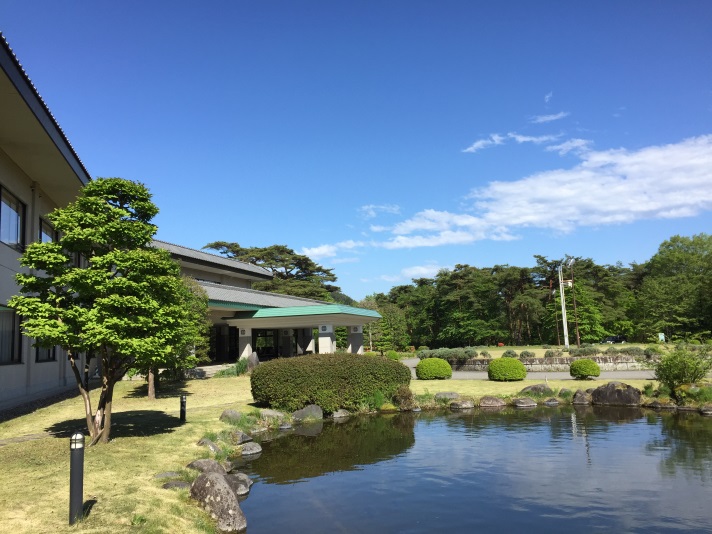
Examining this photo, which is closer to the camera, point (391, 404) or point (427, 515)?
point (427, 515)

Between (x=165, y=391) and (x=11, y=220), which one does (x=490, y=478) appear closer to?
(x=165, y=391)

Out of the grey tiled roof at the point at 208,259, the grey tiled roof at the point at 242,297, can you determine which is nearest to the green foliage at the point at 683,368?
the grey tiled roof at the point at 242,297

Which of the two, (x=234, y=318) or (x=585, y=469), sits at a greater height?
(x=234, y=318)

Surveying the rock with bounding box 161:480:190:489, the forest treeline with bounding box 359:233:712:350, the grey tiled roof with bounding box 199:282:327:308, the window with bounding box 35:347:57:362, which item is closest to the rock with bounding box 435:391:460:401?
the rock with bounding box 161:480:190:489

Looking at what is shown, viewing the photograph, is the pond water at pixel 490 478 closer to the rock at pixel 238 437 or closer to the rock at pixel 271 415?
the rock at pixel 238 437

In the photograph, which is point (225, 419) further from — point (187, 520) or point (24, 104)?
point (24, 104)

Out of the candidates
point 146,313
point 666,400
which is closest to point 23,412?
point 146,313

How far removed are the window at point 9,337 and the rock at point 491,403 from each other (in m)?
Result: 16.7

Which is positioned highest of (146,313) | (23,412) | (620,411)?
(146,313)

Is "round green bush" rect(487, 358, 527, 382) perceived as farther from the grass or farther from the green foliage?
the grass

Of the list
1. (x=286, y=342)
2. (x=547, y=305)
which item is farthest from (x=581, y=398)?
(x=547, y=305)

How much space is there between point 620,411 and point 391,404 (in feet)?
26.6

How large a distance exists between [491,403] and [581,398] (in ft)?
11.6

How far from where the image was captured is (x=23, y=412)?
1530 cm
